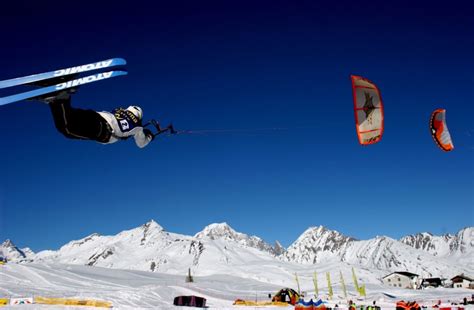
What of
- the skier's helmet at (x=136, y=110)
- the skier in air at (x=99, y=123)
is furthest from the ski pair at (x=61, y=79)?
the skier's helmet at (x=136, y=110)

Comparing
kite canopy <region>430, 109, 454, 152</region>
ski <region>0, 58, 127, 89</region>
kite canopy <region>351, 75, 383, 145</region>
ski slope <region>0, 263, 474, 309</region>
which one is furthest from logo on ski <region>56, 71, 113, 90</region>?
ski slope <region>0, 263, 474, 309</region>

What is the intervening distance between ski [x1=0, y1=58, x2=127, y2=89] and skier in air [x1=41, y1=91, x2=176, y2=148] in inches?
17.5

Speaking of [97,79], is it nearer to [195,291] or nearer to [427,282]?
[195,291]

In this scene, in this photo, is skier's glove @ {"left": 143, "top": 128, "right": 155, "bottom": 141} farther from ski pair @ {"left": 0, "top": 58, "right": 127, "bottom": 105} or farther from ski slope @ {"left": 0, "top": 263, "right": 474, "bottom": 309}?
ski slope @ {"left": 0, "top": 263, "right": 474, "bottom": 309}

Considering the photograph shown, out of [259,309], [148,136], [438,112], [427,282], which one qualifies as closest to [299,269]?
[427,282]

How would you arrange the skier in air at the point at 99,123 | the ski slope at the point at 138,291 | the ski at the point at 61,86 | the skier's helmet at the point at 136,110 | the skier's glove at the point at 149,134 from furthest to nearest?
the ski slope at the point at 138,291, the skier's glove at the point at 149,134, the skier's helmet at the point at 136,110, the skier in air at the point at 99,123, the ski at the point at 61,86

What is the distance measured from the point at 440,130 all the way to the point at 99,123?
71.8 ft

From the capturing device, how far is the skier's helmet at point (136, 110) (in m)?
9.79

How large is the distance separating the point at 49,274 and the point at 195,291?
3443 cm

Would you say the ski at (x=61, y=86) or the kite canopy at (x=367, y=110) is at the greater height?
the kite canopy at (x=367, y=110)

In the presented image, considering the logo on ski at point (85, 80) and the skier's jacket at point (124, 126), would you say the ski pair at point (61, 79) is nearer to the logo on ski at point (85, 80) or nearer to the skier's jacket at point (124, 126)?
the logo on ski at point (85, 80)

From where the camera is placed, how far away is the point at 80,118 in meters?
8.36

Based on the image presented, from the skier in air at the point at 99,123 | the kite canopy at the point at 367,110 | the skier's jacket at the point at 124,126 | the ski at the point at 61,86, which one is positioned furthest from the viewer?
the kite canopy at the point at 367,110

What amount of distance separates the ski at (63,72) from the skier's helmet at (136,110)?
90.6 inches
